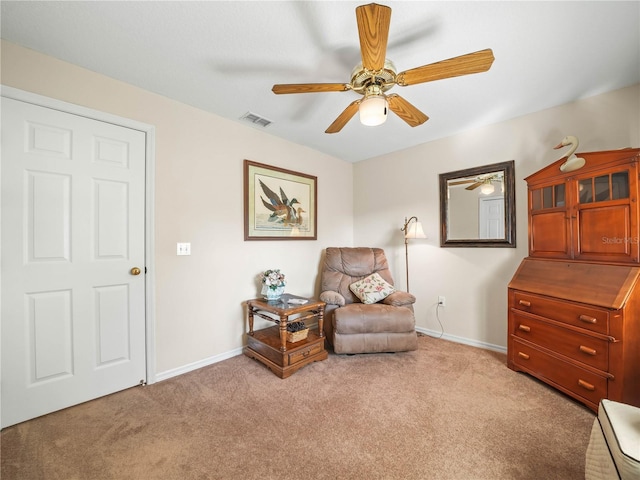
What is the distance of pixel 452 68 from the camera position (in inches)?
52.0

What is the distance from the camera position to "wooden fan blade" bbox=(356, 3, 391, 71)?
1.06 m

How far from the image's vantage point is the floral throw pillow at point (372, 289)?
2848 millimetres

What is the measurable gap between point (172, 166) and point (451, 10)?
226 cm

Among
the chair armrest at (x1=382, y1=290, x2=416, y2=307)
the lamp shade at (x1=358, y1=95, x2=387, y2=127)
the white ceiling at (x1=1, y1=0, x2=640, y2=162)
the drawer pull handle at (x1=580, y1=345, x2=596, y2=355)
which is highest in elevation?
the white ceiling at (x1=1, y1=0, x2=640, y2=162)

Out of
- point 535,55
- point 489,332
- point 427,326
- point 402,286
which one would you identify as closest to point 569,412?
point 489,332

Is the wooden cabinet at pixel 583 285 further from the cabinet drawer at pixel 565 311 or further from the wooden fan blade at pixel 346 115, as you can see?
the wooden fan blade at pixel 346 115

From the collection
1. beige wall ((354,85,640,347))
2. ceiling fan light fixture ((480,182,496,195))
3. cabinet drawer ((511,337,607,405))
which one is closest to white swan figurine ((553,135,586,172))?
beige wall ((354,85,640,347))

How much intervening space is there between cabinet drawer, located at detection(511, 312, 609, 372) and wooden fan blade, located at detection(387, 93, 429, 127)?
73.3 inches

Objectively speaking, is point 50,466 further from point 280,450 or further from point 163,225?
point 163,225

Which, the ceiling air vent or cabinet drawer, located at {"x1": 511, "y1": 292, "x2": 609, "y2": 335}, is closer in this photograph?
cabinet drawer, located at {"x1": 511, "y1": 292, "x2": 609, "y2": 335}

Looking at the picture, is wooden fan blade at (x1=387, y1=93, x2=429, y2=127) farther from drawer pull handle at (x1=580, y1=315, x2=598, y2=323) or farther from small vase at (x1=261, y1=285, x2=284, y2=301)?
small vase at (x1=261, y1=285, x2=284, y2=301)

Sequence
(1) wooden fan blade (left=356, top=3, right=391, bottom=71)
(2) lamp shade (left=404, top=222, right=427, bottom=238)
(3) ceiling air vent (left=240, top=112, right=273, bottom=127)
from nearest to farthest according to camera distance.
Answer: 1. (1) wooden fan blade (left=356, top=3, right=391, bottom=71)
2. (3) ceiling air vent (left=240, top=112, right=273, bottom=127)
3. (2) lamp shade (left=404, top=222, right=427, bottom=238)

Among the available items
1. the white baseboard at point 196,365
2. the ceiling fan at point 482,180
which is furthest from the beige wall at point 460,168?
the white baseboard at point 196,365

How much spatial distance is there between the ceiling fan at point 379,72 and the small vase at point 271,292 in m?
1.77
